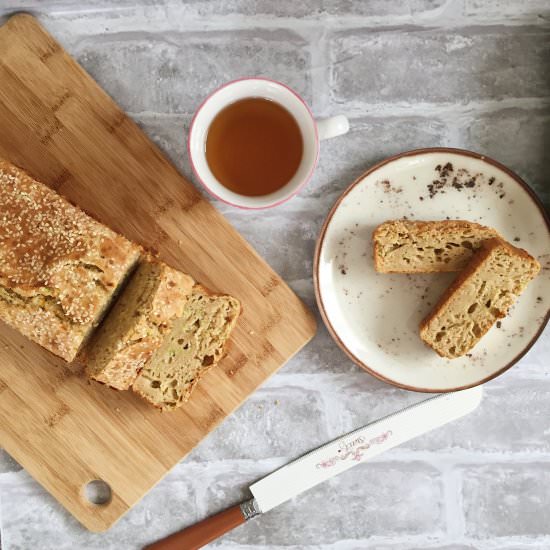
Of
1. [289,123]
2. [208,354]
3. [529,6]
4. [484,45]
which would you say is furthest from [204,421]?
[529,6]

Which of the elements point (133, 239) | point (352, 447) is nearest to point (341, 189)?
point (133, 239)

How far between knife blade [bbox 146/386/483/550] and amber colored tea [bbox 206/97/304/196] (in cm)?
98

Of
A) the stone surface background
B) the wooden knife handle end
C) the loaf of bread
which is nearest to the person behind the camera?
the loaf of bread

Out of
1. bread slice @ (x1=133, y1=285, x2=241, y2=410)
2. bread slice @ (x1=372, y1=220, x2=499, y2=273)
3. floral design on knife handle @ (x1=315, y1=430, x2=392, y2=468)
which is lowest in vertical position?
floral design on knife handle @ (x1=315, y1=430, x2=392, y2=468)

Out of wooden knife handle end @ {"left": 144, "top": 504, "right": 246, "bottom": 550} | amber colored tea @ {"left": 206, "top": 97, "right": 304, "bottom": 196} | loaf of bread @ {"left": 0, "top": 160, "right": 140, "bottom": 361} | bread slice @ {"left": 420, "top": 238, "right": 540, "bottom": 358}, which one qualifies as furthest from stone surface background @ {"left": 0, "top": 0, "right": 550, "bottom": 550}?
loaf of bread @ {"left": 0, "top": 160, "right": 140, "bottom": 361}

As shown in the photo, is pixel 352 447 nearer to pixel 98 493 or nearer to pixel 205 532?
pixel 205 532

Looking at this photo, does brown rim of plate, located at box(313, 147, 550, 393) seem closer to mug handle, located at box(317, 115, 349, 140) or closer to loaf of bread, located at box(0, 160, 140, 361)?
mug handle, located at box(317, 115, 349, 140)

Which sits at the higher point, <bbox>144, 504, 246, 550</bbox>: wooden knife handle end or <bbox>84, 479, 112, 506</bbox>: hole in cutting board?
<bbox>84, 479, 112, 506</bbox>: hole in cutting board

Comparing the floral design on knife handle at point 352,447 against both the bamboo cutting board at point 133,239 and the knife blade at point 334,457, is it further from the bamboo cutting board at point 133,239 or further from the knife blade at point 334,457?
the bamboo cutting board at point 133,239

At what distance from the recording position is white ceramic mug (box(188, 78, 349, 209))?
1.99 meters

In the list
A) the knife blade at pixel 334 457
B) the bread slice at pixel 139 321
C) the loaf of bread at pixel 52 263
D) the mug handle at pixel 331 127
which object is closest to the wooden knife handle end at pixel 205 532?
the knife blade at pixel 334 457

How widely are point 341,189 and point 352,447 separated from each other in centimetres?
96

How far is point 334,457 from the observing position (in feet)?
7.62

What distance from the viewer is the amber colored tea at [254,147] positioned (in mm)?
2057
